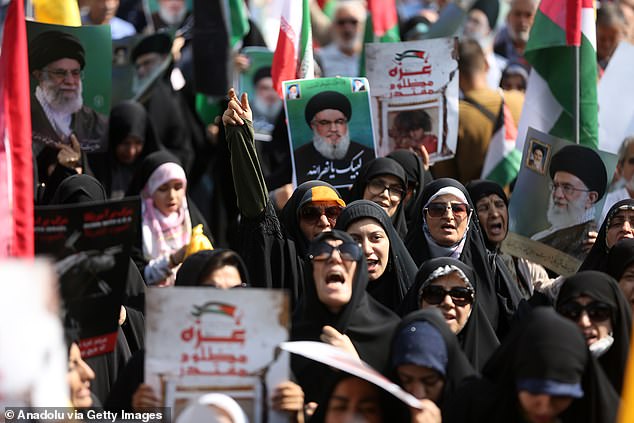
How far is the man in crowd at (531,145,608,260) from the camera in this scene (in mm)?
7332

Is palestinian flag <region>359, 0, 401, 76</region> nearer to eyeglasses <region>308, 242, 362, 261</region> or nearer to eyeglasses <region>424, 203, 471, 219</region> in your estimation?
eyeglasses <region>424, 203, 471, 219</region>

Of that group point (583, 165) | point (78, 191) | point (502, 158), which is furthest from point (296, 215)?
point (502, 158)

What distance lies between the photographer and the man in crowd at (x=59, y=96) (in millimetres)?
7957

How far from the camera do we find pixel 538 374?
4707mm

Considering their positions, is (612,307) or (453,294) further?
(453,294)

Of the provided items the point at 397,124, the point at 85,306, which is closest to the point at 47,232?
the point at 85,306

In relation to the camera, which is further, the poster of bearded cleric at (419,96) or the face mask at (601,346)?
the poster of bearded cleric at (419,96)

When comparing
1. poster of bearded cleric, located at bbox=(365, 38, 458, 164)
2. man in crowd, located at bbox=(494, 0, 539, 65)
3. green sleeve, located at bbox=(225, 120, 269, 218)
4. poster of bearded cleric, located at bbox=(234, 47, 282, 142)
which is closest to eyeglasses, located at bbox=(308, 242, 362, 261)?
green sleeve, located at bbox=(225, 120, 269, 218)

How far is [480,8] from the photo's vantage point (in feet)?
37.4

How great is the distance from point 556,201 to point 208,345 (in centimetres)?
313

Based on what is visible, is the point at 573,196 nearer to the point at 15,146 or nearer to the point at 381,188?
the point at 381,188

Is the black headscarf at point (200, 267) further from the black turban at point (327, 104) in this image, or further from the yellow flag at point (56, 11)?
the yellow flag at point (56, 11)

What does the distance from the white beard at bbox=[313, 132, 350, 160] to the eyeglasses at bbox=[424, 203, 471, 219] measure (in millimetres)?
1011

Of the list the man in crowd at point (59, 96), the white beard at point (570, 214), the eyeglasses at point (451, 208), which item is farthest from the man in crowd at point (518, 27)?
the eyeglasses at point (451, 208)
